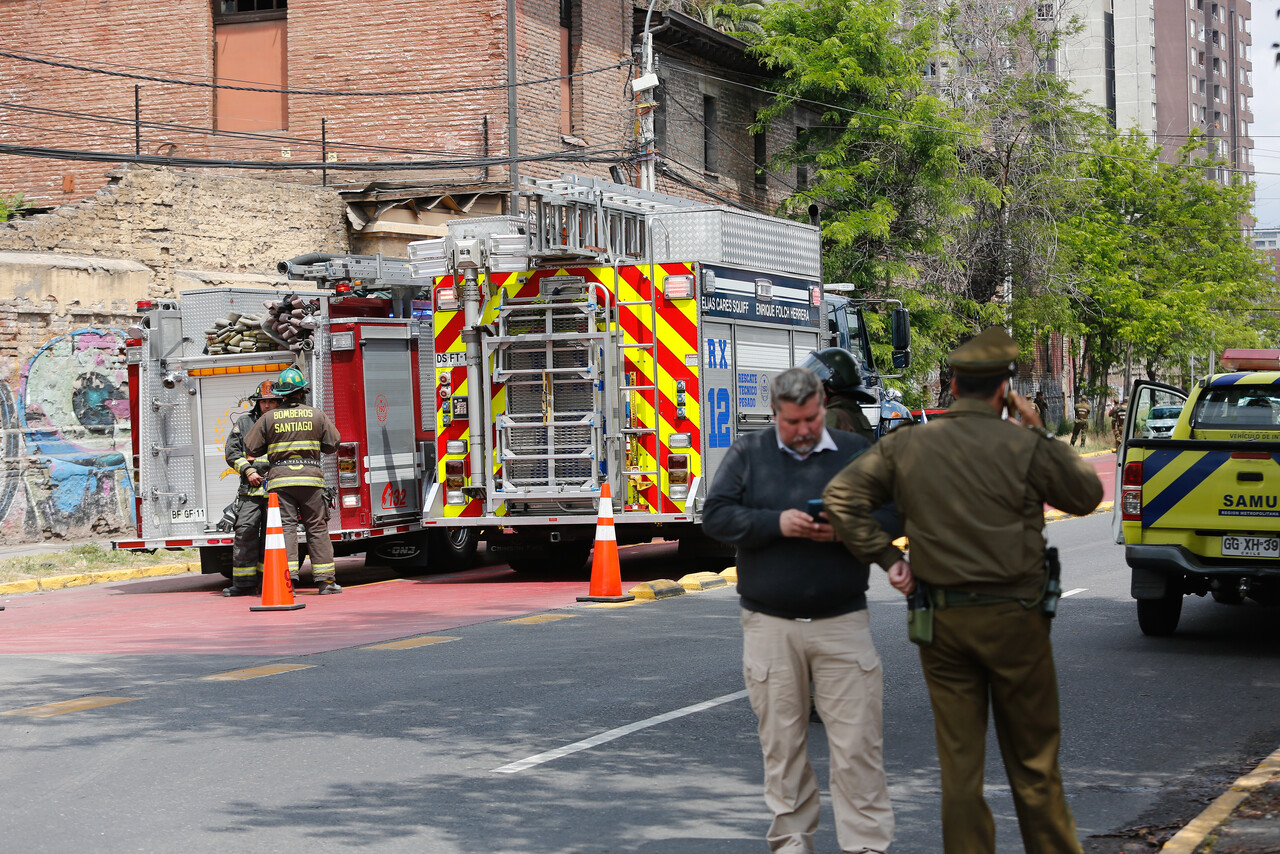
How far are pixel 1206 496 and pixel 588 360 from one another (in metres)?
6.28

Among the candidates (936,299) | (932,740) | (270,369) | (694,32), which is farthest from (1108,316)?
(932,740)

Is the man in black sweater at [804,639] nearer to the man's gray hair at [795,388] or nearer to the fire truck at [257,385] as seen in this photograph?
the man's gray hair at [795,388]

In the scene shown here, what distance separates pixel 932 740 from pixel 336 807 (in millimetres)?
3106

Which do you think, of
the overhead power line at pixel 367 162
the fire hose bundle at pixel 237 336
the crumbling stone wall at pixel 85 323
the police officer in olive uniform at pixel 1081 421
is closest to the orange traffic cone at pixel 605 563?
the fire hose bundle at pixel 237 336

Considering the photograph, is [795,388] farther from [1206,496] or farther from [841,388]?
[1206,496]

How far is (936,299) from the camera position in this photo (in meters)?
34.4

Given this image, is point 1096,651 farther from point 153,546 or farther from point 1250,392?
point 153,546

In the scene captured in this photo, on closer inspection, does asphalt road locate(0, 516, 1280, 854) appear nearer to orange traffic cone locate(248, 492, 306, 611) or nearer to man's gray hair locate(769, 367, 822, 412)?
orange traffic cone locate(248, 492, 306, 611)

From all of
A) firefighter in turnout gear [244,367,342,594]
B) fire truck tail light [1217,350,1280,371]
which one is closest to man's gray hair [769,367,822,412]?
firefighter in turnout gear [244,367,342,594]

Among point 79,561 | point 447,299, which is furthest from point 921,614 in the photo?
point 79,561

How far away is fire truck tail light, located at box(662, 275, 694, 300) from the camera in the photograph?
14008mm

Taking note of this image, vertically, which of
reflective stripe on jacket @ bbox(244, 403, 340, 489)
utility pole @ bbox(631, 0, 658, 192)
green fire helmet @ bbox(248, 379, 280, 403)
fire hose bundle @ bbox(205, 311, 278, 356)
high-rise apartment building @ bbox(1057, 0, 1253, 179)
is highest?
high-rise apartment building @ bbox(1057, 0, 1253, 179)

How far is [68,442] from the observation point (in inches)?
785

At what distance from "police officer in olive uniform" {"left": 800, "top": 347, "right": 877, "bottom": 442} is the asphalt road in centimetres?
168
